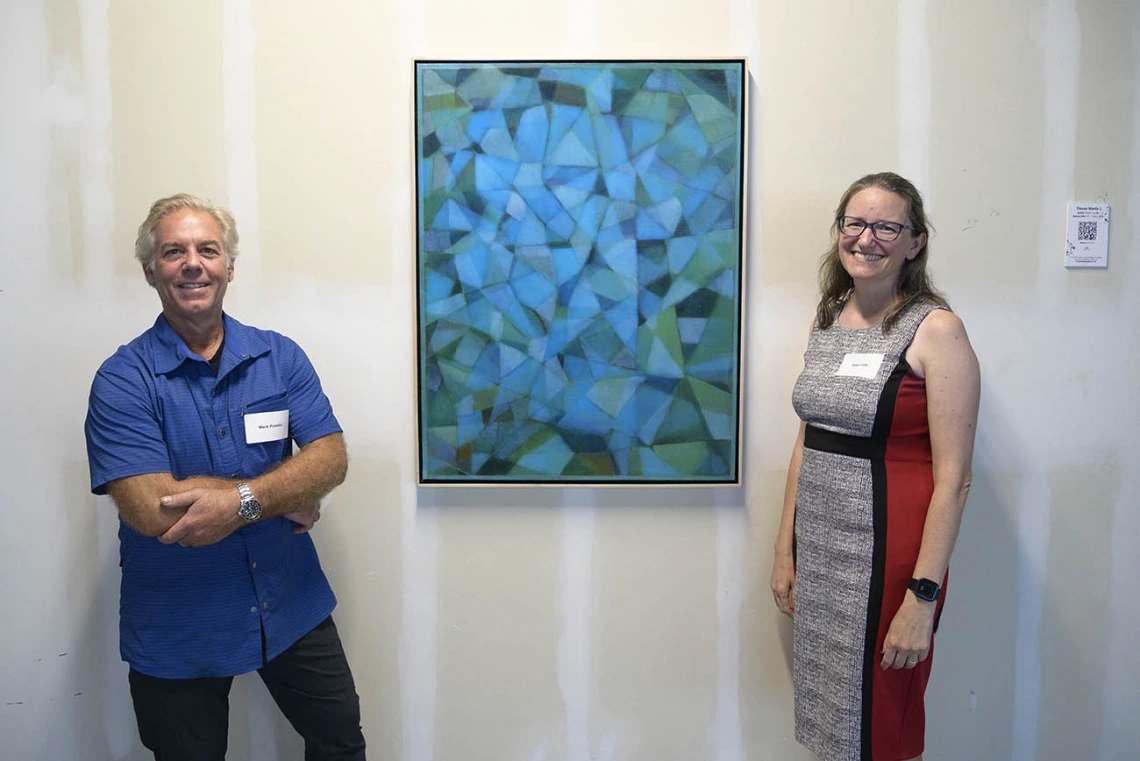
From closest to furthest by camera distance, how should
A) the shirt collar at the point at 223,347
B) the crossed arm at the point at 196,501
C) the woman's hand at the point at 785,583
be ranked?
the crossed arm at the point at 196,501 → the shirt collar at the point at 223,347 → the woman's hand at the point at 785,583

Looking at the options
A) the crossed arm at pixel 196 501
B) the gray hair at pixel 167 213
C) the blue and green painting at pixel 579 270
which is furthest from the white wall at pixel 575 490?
the crossed arm at pixel 196 501

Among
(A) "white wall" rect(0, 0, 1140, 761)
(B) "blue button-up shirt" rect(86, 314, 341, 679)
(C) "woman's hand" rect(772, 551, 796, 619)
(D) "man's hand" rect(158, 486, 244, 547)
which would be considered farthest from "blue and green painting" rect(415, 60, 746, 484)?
(D) "man's hand" rect(158, 486, 244, 547)

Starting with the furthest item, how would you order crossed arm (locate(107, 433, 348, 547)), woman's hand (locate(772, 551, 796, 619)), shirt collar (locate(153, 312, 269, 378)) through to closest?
woman's hand (locate(772, 551, 796, 619))
shirt collar (locate(153, 312, 269, 378))
crossed arm (locate(107, 433, 348, 547))

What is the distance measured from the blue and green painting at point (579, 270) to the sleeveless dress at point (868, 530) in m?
0.37

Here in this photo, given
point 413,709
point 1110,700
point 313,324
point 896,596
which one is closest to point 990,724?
point 1110,700

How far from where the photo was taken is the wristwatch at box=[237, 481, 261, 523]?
1.50 metres

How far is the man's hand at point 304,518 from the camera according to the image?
1652mm

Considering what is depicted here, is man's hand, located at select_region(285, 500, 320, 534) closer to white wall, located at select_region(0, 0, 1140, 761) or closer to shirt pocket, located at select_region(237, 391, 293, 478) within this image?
shirt pocket, located at select_region(237, 391, 293, 478)

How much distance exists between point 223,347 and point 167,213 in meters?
0.33

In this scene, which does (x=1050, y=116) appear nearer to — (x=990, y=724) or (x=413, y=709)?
(x=990, y=724)

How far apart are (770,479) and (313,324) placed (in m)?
1.37

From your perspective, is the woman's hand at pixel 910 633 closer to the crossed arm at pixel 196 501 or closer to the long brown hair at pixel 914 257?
the long brown hair at pixel 914 257

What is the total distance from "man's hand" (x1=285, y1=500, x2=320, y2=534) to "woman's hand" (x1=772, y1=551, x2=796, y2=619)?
1.20 meters

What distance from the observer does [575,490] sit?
79.0 inches
